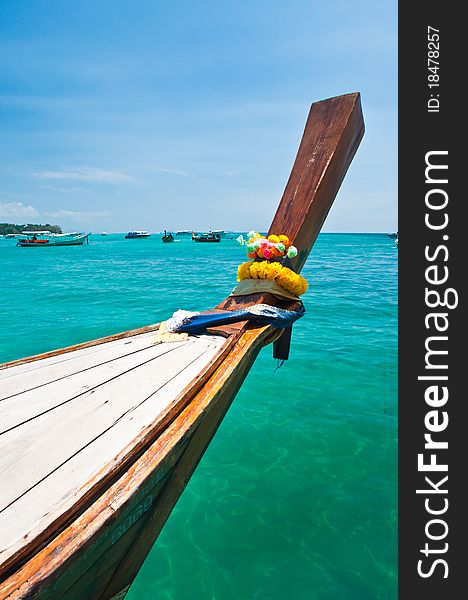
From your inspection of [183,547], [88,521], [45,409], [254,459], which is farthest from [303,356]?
[88,521]

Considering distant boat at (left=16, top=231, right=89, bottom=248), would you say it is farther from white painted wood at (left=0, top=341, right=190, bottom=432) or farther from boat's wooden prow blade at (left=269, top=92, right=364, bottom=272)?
white painted wood at (left=0, top=341, right=190, bottom=432)

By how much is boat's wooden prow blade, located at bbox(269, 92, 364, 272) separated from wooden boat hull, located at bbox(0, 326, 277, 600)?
1.77 m

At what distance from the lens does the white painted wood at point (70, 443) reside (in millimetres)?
1199

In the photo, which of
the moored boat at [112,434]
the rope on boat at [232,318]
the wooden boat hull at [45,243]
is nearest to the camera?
the moored boat at [112,434]

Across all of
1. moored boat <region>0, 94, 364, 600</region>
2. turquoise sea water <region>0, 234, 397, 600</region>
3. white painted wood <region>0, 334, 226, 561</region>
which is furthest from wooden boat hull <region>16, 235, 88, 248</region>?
white painted wood <region>0, 334, 226, 561</region>

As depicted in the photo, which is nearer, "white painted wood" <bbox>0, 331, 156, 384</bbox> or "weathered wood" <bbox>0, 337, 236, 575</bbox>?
"weathered wood" <bbox>0, 337, 236, 575</bbox>

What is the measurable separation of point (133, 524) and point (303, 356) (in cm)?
684

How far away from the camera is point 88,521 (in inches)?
46.2

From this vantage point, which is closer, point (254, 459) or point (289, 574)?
point (289, 574)

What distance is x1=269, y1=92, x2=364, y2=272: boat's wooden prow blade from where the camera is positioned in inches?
133

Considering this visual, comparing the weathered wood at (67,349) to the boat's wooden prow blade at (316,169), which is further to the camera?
the boat's wooden prow blade at (316,169)

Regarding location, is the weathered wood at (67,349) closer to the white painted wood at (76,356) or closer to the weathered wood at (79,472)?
the white painted wood at (76,356)

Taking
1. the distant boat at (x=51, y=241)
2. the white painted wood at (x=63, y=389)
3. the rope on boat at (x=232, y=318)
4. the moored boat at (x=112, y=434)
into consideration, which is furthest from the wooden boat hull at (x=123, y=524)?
the distant boat at (x=51, y=241)

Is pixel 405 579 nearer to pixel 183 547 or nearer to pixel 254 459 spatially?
pixel 183 547
